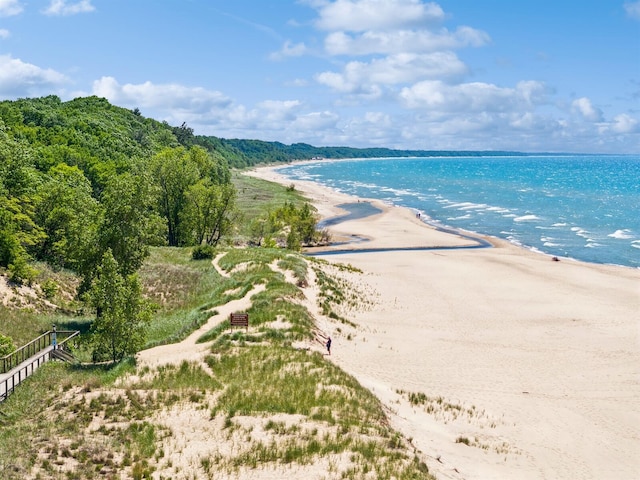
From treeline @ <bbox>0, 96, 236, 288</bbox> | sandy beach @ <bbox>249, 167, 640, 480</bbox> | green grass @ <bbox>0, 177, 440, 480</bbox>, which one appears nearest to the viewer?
green grass @ <bbox>0, 177, 440, 480</bbox>

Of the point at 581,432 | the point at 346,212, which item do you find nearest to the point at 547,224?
the point at 346,212

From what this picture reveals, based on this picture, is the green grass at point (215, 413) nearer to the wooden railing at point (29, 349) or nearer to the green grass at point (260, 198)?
the wooden railing at point (29, 349)

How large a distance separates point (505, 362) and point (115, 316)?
817 inches

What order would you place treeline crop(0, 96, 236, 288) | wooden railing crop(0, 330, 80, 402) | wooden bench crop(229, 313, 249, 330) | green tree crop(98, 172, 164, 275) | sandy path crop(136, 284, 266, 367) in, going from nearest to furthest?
1. wooden railing crop(0, 330, 80, 402)
2. sandy path crop(136, 284, 266, 367)
3. wooden bench crop(229, 313, 249, 330)
4. green tree crop(98, 172, 164, 275)
5. treeline crop(0, 96, 236, 288)

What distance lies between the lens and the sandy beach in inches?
829

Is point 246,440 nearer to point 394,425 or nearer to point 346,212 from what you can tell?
point 394,425

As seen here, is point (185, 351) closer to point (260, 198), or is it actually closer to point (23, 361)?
point (23, 361)

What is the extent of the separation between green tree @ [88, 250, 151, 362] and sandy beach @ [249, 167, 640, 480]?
32.7ft

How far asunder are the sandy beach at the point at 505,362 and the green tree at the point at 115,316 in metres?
9.98

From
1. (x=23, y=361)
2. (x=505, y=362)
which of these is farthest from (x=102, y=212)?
(x=505, y=362)

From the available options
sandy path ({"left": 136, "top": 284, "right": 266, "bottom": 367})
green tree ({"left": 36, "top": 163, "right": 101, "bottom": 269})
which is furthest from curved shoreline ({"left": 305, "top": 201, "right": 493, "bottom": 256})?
sandy path ({"left": 136, "top": 284, "right": 266, "bottom": 367})

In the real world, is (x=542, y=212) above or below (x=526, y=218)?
above

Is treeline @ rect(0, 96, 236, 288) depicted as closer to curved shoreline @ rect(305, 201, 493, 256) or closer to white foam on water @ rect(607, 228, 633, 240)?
curved shoreline @ rect(305, 201, 493, 256)

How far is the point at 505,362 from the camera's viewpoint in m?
31.4
